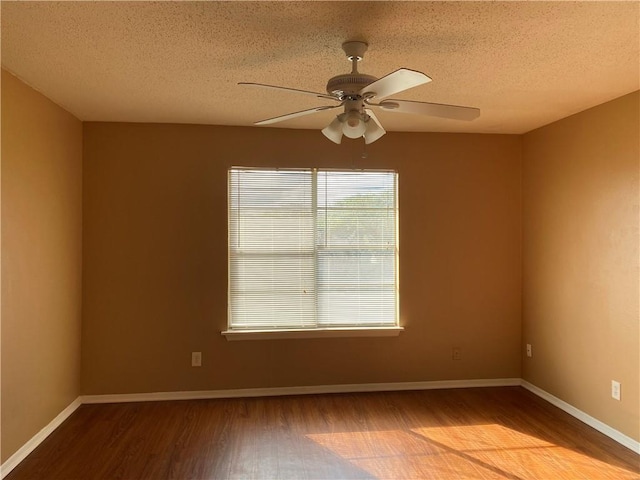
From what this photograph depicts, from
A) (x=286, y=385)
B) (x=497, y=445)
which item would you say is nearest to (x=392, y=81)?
(x=497, y=445)

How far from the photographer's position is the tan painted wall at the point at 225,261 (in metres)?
3.61

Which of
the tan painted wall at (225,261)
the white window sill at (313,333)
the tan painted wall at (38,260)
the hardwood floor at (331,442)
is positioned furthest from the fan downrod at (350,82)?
the white window sill at (313,333)

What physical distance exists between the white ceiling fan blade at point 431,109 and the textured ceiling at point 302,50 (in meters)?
0.33

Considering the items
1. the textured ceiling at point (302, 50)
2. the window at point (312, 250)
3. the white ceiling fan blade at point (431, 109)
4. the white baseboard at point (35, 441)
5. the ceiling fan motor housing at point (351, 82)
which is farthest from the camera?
the window at point (312, 250)

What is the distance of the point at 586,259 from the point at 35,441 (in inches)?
163

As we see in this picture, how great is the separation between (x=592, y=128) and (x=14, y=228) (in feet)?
13.2

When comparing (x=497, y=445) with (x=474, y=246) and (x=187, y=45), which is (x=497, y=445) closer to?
(x=474, y=246)

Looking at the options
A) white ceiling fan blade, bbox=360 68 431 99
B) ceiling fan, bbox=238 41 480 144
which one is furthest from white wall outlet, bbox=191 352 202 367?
white ceiling fan blade, bbox=360 68 431 99

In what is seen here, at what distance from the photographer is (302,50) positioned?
7.25 feet

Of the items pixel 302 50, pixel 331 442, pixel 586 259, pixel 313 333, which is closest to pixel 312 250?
pixel 313 333

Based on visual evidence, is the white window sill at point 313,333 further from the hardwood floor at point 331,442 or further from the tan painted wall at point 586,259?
the tan painted wall at point 586,259

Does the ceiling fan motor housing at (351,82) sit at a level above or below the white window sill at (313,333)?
above

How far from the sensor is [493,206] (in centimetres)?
404

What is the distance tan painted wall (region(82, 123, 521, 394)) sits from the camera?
3.61 metres
